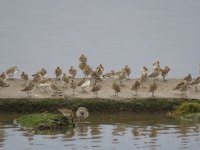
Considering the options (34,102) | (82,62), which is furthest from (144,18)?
(34,102)

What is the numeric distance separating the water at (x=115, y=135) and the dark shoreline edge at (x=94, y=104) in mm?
418

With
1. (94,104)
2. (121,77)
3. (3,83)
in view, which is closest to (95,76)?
(121,77)

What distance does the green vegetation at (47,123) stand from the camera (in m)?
24.5


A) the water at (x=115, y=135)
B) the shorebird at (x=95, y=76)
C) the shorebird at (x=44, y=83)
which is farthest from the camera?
the shorebird at (x=95, y=76)

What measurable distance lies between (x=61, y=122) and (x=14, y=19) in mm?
58462

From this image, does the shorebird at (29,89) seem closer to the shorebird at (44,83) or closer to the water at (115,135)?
the shorebird at (44,83)

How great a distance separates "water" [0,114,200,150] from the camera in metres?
22.5

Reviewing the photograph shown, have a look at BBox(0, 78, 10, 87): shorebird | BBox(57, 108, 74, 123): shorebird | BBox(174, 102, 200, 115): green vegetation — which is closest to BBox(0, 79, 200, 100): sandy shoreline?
BBox(0, 78, 10, 87): shorebird

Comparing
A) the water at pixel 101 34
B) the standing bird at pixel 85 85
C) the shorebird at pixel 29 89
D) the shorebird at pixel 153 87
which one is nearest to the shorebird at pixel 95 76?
the standing bird at pixel 85 85

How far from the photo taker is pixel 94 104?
90.4 feet

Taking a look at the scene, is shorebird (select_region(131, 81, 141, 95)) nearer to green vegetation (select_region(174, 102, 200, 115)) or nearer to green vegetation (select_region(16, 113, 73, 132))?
green vegetation (select_region(174, 102, 200, 115))

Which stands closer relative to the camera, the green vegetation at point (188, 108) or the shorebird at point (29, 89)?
the green vegetation at point (188, 108)

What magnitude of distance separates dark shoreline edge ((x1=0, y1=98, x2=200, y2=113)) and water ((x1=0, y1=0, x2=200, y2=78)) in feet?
40.6

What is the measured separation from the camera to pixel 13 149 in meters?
22.0
